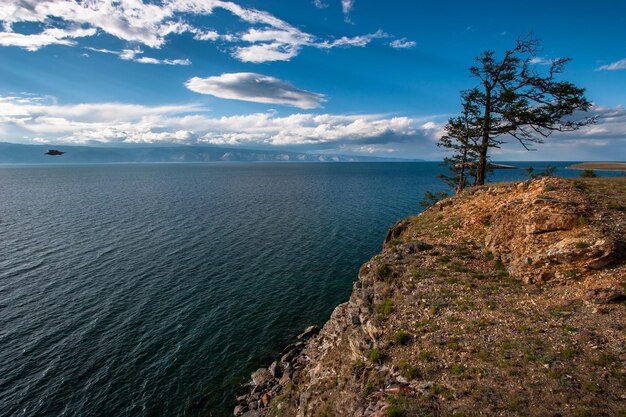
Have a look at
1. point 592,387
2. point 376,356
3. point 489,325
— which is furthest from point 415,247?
point 592,387

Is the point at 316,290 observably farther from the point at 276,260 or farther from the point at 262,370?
the point at 262,370

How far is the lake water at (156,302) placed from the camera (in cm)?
3142

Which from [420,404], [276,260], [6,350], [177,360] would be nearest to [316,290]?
[276,260]

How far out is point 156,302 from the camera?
4544 cm

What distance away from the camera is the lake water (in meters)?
31.4

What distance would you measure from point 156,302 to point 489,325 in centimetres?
4256

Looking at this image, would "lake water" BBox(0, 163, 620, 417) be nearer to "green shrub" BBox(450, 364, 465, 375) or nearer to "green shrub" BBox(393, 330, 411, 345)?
"green shrub" BBox(393, 330, 411, 345)

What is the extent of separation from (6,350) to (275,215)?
6760 centimetres

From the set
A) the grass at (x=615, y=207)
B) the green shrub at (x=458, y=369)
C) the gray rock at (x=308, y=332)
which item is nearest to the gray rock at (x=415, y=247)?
the grass at (x=615, y=207)

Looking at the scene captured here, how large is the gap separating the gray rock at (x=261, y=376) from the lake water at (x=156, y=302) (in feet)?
4.65

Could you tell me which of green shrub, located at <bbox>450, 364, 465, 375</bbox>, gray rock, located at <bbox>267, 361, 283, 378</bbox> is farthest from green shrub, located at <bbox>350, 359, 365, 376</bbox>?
gray rock, located at <bbox>267, 361, 283, 378</bbox>

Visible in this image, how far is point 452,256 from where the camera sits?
29688 millimetres

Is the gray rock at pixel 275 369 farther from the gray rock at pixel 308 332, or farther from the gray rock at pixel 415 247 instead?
the gray rock at pixel 415 247

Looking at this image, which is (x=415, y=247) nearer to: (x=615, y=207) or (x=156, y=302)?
(x=615, y=207)
